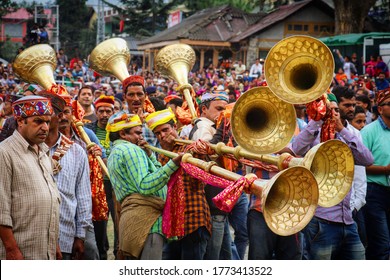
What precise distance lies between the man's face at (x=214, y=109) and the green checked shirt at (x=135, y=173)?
46.3 inches

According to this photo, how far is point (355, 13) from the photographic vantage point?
3141 cm

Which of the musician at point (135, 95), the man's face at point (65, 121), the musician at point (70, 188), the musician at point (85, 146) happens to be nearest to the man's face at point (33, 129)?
the musician at point (70, 188)

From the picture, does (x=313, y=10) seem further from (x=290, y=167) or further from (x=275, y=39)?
(x=290, y=167)

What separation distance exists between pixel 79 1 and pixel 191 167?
2643 inches

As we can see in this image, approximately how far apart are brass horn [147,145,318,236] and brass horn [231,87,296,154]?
0.37m

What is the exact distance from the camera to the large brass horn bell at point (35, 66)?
27.0 feet

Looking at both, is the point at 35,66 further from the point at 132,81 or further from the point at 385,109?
the point at 385,109

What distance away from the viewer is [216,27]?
44.5m

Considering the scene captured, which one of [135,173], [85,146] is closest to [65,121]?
[85,146]

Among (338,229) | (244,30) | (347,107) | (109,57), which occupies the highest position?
(244,30)

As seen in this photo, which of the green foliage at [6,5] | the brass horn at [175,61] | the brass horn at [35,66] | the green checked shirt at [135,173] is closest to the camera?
the green checked shirt at [135,173]

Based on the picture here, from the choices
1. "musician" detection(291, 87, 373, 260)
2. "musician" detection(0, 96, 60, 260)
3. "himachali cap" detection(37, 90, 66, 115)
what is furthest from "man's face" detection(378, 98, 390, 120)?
"musician" detection(0, 96, 60, 260)

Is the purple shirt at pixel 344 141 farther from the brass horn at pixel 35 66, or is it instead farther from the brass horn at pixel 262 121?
the brass horn at pixel 35 66

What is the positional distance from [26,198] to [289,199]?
1.70 meters
